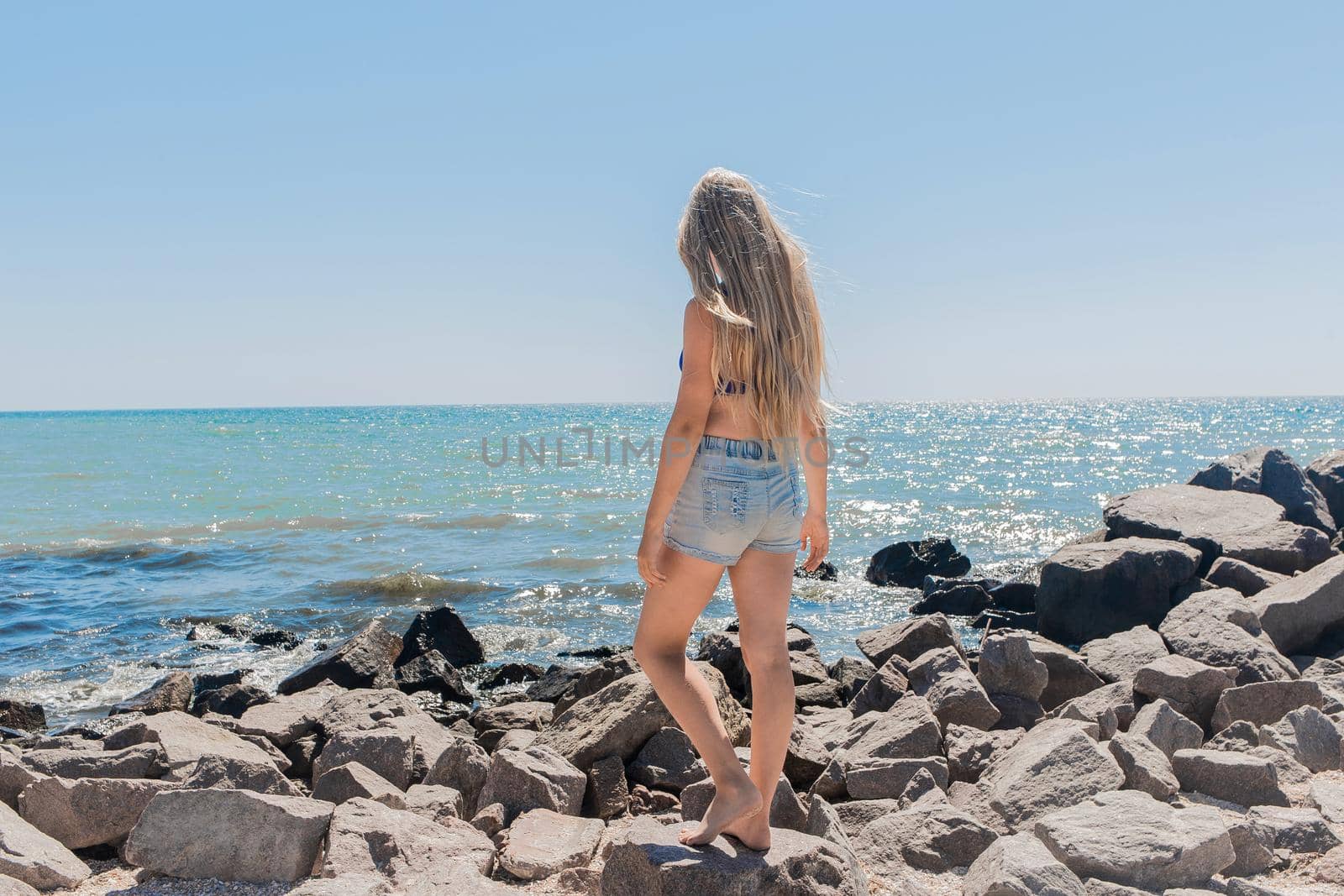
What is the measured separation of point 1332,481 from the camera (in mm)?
13320

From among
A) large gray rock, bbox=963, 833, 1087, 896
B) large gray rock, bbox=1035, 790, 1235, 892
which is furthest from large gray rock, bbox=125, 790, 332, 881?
large gray rock, bbox=1035, 790, 1235, 892

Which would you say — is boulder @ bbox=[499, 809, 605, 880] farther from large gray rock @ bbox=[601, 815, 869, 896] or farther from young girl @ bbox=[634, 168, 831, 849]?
young girl @ bbox=[634, 168, 831, 849]

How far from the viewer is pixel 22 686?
896cm

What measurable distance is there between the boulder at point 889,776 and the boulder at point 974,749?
0.54 feet

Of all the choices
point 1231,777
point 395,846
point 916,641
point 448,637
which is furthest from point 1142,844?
point 448,637

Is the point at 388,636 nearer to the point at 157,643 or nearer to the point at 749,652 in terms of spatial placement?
the point at 157,643

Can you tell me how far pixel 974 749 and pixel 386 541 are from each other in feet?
46.6

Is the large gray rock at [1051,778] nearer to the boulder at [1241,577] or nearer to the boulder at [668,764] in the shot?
the boulder at [668,764]

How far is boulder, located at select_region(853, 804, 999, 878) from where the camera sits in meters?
3.79

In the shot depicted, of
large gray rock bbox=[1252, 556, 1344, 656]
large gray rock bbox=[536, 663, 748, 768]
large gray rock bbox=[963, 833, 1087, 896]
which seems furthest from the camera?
large gray rock bbox=[1252, 556, 1344, 656]

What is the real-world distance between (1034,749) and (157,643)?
9.41 metres

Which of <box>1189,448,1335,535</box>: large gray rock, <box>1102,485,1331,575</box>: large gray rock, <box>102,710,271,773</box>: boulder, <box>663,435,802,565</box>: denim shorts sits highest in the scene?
<box>663,435,802,565</box>: denim shorts

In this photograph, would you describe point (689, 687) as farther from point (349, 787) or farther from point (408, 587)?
point (408, 587)

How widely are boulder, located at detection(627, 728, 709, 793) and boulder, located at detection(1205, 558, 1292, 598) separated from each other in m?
6.02
